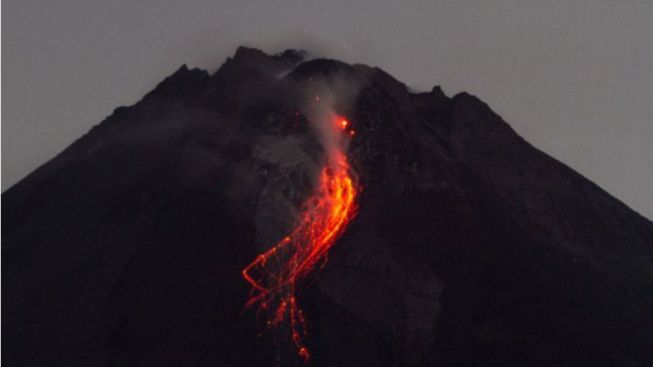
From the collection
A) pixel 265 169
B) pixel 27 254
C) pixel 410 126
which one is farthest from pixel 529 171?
pixel 27 254

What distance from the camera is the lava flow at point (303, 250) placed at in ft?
85.5

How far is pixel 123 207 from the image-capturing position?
29094 mm

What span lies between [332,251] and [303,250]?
2.55 ft

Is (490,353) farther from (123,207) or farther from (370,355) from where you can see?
(123,207)

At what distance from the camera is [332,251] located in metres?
27.2

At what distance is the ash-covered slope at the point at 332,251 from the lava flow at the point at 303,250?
28cm

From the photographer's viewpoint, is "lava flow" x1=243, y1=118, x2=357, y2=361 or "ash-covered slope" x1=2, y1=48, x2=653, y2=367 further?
"lava flow" x1=243, y1=118, x2=357, y2=361

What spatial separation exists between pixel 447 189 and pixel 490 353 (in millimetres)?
4982

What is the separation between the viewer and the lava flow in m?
26.1

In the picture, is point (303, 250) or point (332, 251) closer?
point (332, 251)

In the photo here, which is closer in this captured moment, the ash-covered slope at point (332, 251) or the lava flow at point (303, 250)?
the ash-covered slope at point (332, 251)

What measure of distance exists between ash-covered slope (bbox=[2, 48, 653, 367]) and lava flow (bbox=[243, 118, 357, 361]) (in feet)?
0.91

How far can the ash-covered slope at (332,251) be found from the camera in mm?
25453

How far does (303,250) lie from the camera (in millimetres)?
27641
